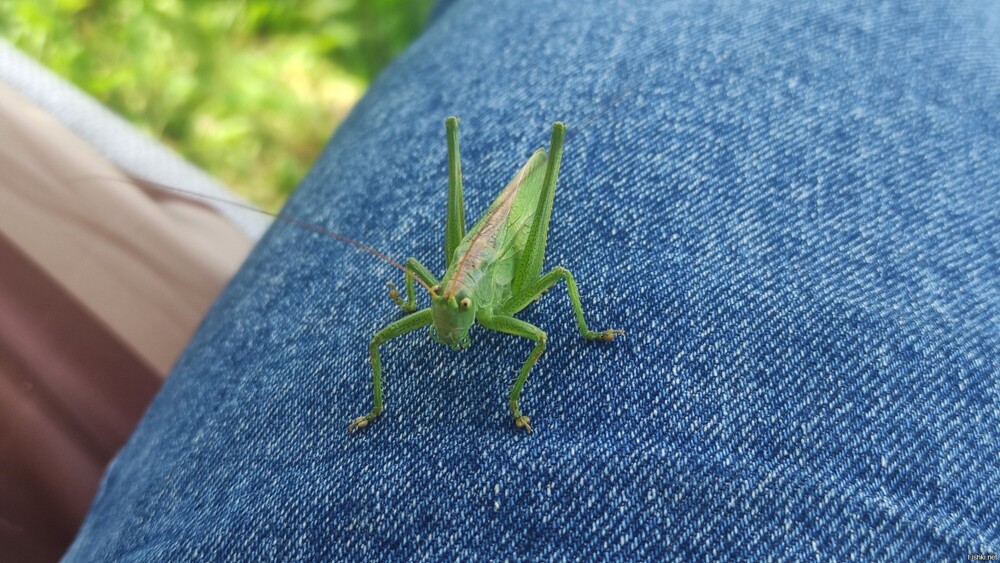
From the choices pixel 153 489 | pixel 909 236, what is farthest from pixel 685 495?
pixel 153 489

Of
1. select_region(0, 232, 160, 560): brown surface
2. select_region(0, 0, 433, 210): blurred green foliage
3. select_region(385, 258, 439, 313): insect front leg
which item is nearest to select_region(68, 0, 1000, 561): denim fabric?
select_region(385, 258, 439, 313): insect front leg

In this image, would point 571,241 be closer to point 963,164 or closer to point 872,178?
point 872,178

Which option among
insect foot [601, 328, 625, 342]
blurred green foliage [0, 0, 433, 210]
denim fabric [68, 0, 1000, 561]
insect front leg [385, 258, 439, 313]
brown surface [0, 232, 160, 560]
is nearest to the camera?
denim fabric [68, 0, 1000, 561]

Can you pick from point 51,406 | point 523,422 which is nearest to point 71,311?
point 51,406

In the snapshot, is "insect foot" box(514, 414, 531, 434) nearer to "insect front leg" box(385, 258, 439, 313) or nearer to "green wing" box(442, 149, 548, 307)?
"green wing" box(442, 149, 548, 307)

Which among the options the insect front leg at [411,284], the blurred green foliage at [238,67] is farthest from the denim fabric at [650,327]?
the blurred green foliage at [238,67]

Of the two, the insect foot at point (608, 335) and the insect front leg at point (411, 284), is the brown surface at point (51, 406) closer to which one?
the insect front leg at point (411, 284)

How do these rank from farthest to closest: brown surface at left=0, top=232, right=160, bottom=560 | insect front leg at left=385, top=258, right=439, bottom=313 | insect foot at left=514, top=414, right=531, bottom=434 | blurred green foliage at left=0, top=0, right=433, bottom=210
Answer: blurred green foliage at left=0, top=0, right=433, bottom=210 < brown surface at left=0, top=232, right=160, bottom=560 < insect front leg at left=385, top=258, right=439, bottom=313 < insect foot at left=514, top=414, right=531, bottom=434
